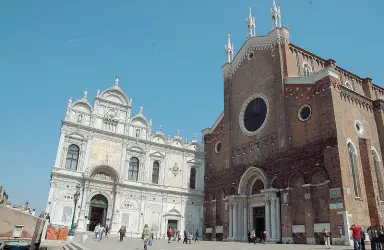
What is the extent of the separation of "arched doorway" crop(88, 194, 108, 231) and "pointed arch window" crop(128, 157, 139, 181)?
3.77m

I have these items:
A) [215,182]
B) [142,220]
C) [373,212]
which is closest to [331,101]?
[373,212]

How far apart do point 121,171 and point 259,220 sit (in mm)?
14853

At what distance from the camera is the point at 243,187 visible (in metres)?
26.5

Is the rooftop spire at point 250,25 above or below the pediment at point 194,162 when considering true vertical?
above

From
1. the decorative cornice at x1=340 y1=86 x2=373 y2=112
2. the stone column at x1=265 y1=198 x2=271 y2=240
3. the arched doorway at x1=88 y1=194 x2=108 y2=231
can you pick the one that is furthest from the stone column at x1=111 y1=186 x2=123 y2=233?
the decorative cornice at x1=340 y1=86 x2=373 y2=112

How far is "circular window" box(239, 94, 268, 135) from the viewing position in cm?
2677

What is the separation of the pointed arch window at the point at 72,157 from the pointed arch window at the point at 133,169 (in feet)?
18.7

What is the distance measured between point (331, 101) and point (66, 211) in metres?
24.1

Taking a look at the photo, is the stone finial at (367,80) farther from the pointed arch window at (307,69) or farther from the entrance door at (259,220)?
the entrance door at (259,220)

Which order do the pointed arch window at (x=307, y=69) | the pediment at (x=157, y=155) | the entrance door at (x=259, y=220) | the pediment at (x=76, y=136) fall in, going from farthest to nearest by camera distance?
the pediment at (x=157, y=155)
the pediment at (x=76, y=136)
the pointed arch window at (x=307, y=69)
the entrance door at (x=259, y=220)

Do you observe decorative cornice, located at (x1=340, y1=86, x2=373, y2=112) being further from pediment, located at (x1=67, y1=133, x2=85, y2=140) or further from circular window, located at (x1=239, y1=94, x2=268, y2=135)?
pediment, located at (x1=67, y1=133, x2=85, y2=140)

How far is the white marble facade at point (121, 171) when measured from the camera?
2873cm

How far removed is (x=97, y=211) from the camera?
3036 cm

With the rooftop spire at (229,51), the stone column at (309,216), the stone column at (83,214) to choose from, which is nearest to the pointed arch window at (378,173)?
the stone column at (309,216)
